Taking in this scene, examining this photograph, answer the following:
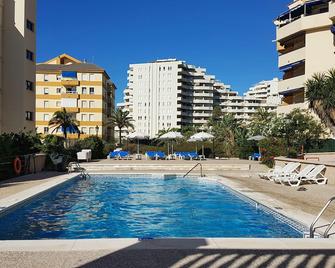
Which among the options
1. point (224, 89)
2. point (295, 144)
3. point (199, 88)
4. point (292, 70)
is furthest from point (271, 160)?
point (224, 89)

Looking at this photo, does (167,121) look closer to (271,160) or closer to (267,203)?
(271,160)

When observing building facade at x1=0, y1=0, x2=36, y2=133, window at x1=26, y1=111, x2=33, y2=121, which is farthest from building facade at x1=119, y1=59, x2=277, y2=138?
building facade at x1=0, y1=0, x2=36, y2=133

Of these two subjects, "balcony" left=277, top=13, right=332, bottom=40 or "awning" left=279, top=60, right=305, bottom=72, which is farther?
"awning" left=279, top=60, right=305, bottom=72

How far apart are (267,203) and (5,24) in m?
30.0

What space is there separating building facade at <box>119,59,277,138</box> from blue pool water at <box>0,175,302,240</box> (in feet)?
306

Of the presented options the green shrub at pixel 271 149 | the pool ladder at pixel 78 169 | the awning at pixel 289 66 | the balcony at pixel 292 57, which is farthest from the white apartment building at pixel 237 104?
the pool ladder at pixel 78 169

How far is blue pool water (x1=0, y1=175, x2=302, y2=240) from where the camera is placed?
32.2 feet

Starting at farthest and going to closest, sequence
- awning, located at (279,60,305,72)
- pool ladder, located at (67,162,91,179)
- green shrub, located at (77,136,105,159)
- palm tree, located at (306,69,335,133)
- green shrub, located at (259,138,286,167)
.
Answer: awning, located at (279,60,305,72) < green shrub, located at (77,136,105,159) < green shrub, located at (259,138,286,167) < palm tree, located at (306,69,335,133) < pool ladder, located at (67,162,91,179)

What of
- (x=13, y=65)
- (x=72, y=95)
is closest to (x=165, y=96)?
(x=72, y=95)

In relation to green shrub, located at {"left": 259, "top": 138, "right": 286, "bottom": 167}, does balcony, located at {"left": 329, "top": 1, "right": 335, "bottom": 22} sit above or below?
above

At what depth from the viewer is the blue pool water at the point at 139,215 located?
9828mm

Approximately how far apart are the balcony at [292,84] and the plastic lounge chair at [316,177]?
26.7 metres

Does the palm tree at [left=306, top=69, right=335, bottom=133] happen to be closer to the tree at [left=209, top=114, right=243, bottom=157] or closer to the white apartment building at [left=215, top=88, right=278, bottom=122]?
the tree at [left=209, top=114, right=243, bottom=157]

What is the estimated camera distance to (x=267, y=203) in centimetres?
1169
